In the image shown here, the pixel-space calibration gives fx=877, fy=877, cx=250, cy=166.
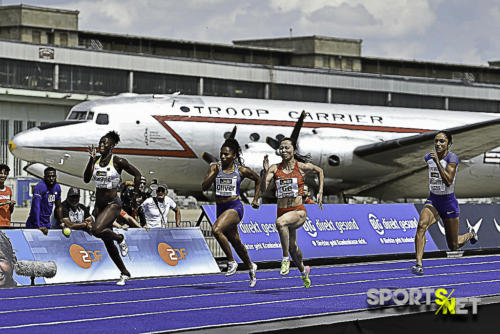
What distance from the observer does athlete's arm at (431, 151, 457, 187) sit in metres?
12.8

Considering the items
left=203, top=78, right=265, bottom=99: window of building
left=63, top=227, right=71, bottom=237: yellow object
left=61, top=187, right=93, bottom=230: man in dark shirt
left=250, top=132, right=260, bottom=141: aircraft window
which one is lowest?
left=63, top=227, right=71, bottom=237: yellow object

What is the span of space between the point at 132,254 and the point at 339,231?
18.2 ft

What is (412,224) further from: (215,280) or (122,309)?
(122,309)

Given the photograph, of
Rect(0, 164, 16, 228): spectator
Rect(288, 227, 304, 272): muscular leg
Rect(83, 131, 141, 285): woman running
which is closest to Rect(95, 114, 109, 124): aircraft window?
Rect(0, 164, 16, 228): spectator

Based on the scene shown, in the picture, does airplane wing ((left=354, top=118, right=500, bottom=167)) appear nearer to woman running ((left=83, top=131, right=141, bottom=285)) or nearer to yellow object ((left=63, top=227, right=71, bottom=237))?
yellow object ((left=63, top=227, right=71, bottom=237))

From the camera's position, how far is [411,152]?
1126 inches

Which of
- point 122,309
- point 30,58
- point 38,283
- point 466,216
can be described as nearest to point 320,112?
point 466,216

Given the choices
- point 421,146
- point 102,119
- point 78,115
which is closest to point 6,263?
point 102,119

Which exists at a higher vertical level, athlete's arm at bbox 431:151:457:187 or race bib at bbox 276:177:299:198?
athlete's arm at bbox 431:151:457:187

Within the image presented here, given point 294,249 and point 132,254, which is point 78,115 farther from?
point 294,249

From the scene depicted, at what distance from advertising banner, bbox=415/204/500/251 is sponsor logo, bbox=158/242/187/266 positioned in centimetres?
A: 730

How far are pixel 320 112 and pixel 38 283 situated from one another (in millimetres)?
17150

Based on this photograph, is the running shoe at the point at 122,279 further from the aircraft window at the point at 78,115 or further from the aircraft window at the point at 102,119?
the aircraft window at the point at 78,115

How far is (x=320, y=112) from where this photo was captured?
29.0 m
